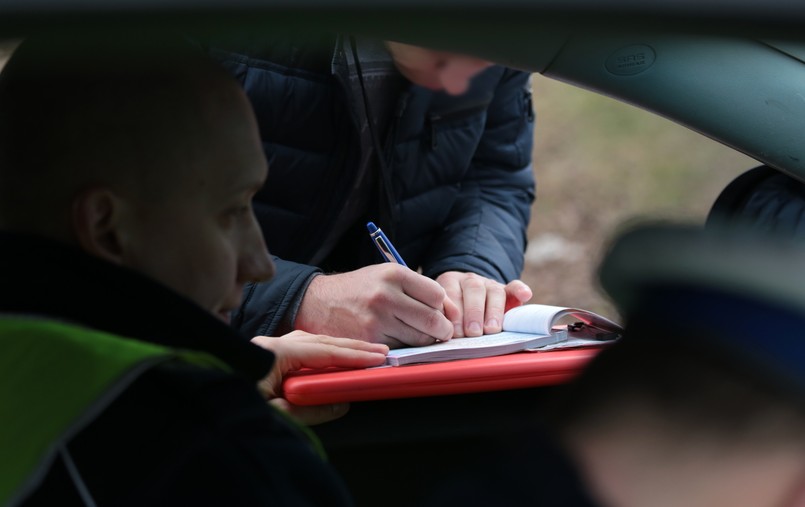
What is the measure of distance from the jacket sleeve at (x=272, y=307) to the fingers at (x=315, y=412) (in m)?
0.37

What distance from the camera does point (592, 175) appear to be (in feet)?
23.9

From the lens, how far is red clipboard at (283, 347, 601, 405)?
1.63m

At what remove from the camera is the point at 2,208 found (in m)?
1.03

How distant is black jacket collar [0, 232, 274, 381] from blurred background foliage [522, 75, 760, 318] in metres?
4.92

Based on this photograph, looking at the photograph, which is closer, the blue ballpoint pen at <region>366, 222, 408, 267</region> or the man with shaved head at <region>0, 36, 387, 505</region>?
the man with shaved head at <region>0, 36, 387, 505</region>

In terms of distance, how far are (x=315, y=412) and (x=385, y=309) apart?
306mm

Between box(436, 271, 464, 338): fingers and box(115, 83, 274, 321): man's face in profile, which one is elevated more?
box(115, 83, 274, 321): man's face in profile

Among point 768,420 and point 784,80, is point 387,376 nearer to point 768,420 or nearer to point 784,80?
point 784,80

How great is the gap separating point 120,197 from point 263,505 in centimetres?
30

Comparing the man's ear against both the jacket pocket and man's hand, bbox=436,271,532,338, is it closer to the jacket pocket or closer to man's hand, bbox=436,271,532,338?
man's hand, bbox=436,271,532,338

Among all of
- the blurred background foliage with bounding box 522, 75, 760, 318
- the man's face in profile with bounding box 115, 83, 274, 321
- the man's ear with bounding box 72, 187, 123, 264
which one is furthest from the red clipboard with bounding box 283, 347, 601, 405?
the blurred background foliage with bounding box 522, 75, 760, 318

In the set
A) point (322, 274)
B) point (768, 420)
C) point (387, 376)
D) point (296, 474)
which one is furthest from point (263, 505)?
point (322, 274)

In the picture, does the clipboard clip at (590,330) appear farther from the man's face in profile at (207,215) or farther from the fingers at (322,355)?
the man's face in profile at (207,215)

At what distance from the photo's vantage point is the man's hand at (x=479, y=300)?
2008 millimetres
